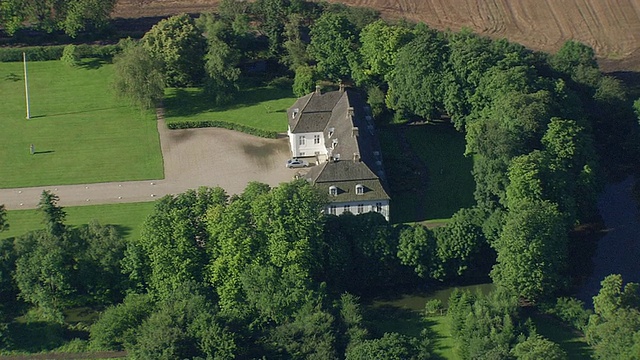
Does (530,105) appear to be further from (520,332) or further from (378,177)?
(520,332)

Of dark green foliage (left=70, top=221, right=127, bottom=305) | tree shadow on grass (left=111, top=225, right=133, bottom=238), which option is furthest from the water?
tree shadow on grass (left=111, top=225, right=133, bottom=238)

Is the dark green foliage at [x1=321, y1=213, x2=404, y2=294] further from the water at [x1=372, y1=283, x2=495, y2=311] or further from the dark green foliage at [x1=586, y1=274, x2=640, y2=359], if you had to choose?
the dark green foliage at [x1=586, y1=274, x2=640, y2=359]

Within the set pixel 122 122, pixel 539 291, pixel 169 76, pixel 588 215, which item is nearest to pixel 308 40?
pixel 169 76

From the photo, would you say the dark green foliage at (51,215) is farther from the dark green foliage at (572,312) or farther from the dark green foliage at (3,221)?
the dark green foliage at (572,312)

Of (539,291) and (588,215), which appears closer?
(539,291)

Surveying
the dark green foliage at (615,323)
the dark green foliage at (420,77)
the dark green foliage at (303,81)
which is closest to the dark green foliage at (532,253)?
the dark green foliage at (615,323)

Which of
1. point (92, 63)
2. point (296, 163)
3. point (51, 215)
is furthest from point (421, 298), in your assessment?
point (92, 63)
